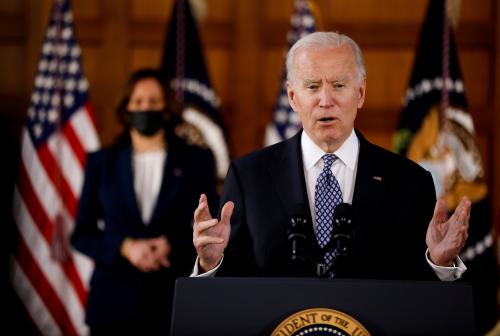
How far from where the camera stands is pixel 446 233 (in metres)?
2.06

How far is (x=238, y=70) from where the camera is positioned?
5855 millimetres

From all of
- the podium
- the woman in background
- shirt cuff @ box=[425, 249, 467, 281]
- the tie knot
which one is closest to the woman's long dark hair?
the woman in background

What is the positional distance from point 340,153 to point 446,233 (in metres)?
0.41

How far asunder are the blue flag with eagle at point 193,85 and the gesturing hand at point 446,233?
3311 mm

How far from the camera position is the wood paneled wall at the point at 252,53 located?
5738 millimetres

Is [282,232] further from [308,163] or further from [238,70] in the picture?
[238,70]

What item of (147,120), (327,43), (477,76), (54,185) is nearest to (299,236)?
(327,43)

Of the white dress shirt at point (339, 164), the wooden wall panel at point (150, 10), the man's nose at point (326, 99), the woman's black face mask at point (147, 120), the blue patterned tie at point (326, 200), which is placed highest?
the wooden wall panel at point (150, 10)

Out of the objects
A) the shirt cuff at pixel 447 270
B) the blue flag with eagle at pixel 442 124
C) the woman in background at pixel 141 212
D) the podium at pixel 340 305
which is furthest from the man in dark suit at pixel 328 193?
the blue flag with eagle at pixel 442 124

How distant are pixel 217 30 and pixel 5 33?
1505mm

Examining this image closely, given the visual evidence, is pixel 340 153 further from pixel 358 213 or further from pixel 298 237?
pixel 298 237

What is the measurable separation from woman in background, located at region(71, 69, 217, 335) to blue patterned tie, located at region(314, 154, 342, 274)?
5.04ft

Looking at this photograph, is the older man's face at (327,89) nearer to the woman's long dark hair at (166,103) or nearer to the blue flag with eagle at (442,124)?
the woman's long dark hair at (166,103)

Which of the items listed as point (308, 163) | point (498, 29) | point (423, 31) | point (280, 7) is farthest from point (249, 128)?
point (308, 163)
